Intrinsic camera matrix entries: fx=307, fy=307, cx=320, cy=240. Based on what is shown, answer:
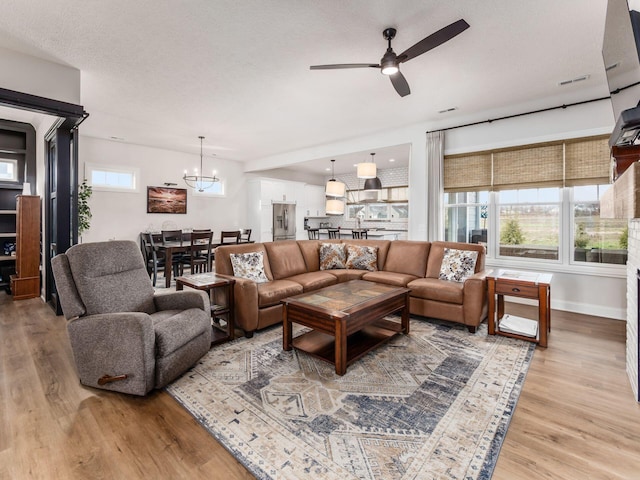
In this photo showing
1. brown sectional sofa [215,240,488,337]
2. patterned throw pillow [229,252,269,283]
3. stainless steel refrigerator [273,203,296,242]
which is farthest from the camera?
stainless steel refrigerator [273,203,296,242]

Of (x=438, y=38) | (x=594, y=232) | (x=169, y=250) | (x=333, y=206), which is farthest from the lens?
(x=333, y=206)

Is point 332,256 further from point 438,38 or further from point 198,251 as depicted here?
point 438,38

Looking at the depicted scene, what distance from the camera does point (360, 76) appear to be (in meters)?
3.44

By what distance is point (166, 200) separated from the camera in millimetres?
7016

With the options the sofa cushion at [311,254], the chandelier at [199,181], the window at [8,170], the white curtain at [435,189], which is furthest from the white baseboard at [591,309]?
the window at [8,170]

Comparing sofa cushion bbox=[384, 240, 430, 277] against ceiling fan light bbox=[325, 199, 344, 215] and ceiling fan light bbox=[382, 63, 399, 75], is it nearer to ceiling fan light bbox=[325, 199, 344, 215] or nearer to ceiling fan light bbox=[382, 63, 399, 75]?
ceiling fan light bbox=[325, 199, 344, 215]

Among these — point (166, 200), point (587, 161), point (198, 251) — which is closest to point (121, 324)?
point (198, 251)

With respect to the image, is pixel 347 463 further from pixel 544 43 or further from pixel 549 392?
pixel 544 43

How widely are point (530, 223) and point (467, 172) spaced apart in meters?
1.16

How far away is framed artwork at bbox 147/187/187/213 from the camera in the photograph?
679cm

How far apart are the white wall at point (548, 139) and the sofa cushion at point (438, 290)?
158 centimetres

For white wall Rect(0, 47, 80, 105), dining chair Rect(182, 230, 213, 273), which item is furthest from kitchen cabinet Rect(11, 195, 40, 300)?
white wall Rect(0, 47, 80, 105)

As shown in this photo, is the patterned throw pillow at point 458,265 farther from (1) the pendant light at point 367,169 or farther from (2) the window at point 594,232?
(1) the pendant light at point 367,169

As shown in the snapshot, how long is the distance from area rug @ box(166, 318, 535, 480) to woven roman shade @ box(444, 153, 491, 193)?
2.55 meters
